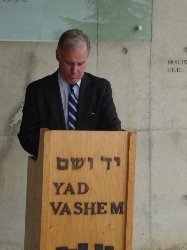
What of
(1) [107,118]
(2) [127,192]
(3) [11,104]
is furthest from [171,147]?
(2) [127,192]

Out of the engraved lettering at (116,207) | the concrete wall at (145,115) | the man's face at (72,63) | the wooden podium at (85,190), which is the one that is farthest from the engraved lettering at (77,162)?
the concrete wall at (145,115)

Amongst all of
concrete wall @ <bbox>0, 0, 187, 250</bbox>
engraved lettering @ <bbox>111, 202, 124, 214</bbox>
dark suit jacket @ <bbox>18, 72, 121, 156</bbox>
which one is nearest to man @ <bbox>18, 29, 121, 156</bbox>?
dark suit jacket @ <bbox>18, 72, 121, 156</bbox>

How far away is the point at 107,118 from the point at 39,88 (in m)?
0.42

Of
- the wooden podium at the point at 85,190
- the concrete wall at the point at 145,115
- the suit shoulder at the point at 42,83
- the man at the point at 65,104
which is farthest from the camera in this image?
the concrete wall at the point at 145,115

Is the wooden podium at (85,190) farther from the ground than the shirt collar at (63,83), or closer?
closer

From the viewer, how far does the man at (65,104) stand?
11.2 feet

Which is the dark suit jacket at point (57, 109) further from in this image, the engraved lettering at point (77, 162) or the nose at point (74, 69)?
the engraved lettering at point (77, 162)

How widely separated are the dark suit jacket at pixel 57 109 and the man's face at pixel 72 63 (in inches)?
4.8

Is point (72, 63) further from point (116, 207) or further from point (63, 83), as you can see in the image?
point (116, 207)

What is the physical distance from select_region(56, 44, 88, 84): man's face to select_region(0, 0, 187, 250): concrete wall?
57.1 inches

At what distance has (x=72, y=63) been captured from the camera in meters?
3.35

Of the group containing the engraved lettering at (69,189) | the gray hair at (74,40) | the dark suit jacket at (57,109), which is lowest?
the engraved lettering at (69,189)

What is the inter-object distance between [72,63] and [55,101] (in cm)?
26

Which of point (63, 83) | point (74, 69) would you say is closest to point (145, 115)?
point (63, 83)
